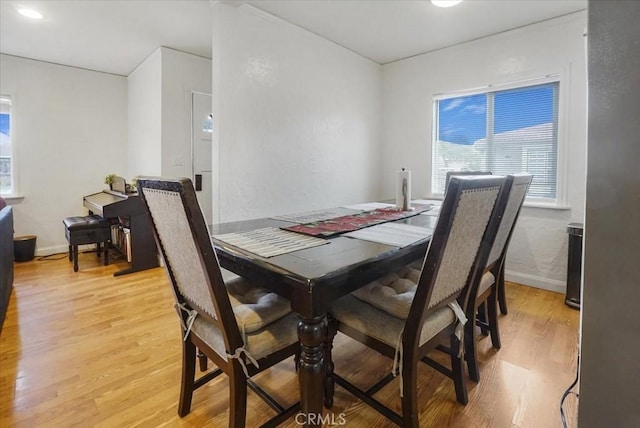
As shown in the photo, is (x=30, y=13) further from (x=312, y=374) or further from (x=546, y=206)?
(x=546, y=206)

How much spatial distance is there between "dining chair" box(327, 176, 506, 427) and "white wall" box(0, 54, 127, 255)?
4551mm

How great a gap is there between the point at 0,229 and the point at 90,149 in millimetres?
2666

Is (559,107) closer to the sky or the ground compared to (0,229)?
closer to the sky

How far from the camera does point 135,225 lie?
11.5ft

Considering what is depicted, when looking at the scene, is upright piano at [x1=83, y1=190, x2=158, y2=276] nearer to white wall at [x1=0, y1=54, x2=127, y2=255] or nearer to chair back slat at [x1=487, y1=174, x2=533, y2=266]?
white wall at [x1=0, y1=54, x2=127, y2=255]

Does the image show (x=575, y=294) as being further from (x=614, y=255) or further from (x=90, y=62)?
(x=90, y=62)

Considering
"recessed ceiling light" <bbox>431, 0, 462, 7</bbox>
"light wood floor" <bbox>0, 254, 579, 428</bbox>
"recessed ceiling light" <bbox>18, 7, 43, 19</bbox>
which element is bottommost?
"light wood floor" <bbox>0, 254, 579, 428</bbox>

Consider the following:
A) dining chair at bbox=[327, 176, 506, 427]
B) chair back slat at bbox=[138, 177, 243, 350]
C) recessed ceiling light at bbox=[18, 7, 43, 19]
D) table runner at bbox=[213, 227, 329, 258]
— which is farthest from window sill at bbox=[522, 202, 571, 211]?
recessed ceiling light at bbox=[18, 7, 43, 19]

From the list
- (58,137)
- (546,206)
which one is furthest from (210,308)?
(58,137)

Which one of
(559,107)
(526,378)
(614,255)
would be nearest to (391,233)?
(614,255)

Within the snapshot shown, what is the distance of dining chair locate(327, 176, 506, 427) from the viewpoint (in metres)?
1.06

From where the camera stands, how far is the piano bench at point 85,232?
11.4 feet

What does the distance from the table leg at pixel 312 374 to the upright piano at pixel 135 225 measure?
2.87m

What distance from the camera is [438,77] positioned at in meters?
3.62
